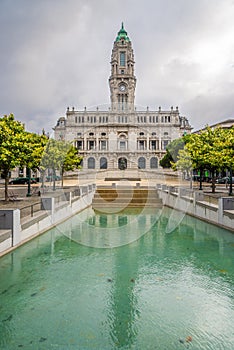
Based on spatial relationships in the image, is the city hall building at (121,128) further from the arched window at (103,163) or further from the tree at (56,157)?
the tree at (56,157)

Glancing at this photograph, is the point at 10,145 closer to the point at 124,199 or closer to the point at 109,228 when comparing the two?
the point at 109,228

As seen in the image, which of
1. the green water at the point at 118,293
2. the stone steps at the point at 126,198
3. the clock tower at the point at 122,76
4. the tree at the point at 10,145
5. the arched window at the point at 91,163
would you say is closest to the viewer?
the green water at the point at 118,293

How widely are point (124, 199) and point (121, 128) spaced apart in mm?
61217

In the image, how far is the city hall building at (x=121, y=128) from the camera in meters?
81.6

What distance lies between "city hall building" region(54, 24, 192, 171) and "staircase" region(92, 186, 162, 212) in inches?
2072

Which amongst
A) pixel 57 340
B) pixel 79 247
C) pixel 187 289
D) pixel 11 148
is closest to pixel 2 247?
pixel 79 247

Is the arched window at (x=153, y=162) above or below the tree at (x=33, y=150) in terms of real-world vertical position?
above

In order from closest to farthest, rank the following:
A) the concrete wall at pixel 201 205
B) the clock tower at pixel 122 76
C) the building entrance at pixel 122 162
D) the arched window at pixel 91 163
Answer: the concrete wall at pixel 201 205
the building entrance at pixel 122 162
the arched window at pixel 91 163
the clock tower at pixel 122 76

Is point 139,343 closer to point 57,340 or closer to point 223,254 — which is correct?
point 57,340

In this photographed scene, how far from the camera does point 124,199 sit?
80.7 feet

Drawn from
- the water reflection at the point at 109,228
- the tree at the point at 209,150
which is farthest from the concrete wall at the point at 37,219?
the tree at the point at 209,150

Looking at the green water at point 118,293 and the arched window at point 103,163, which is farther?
the arched window at point 103,163

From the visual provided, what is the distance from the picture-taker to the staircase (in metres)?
23.6

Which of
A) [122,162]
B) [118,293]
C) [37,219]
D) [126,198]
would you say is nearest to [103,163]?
[122,162]
